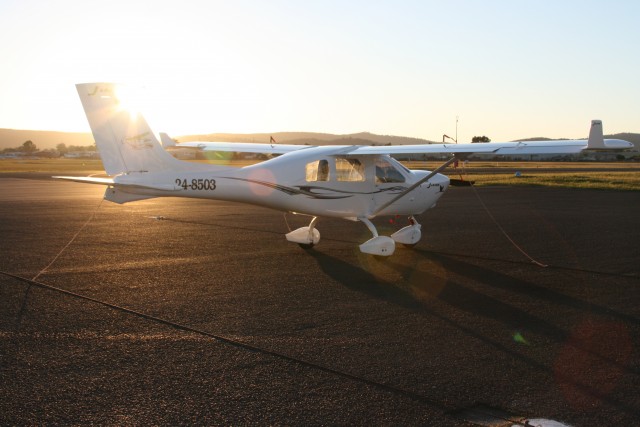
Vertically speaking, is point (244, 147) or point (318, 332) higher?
point (244, 147)

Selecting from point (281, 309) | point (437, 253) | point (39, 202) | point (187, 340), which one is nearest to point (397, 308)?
point (281, 309)

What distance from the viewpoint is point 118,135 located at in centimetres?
1155

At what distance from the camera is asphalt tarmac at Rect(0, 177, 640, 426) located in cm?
528

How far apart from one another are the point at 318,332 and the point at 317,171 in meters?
5.88

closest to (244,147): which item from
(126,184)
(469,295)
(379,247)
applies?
(126,184)

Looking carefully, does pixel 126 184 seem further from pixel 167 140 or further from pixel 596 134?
pixel 596 134

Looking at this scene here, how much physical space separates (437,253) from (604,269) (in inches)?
135

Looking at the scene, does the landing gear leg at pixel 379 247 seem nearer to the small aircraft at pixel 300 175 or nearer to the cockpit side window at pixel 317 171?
the small aircraft at pixel 300 175

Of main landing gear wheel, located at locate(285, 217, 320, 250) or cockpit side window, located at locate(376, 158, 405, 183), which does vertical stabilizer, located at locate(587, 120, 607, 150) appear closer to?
cockpit side window, located at locate(376, 158, 405, 183)

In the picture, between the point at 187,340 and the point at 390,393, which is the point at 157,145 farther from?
the point at 390,393

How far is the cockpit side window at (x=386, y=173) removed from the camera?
43.5 ft

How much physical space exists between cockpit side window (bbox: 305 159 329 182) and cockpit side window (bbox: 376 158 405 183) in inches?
48.0

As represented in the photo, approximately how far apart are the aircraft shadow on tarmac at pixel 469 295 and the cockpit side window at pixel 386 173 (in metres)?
1.75

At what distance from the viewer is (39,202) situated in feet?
84.5
